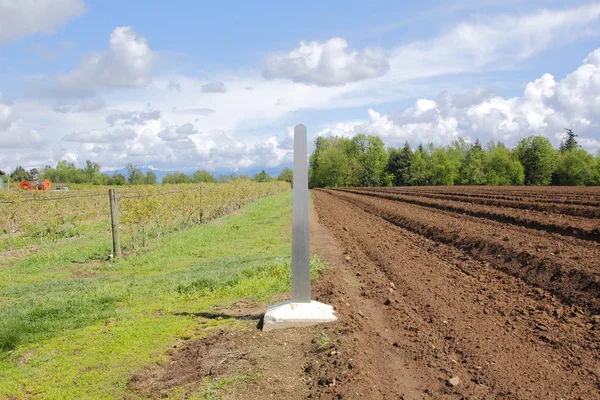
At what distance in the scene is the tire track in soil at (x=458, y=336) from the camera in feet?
13.9

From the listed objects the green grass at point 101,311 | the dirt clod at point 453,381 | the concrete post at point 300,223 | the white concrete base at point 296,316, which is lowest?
the green grass at point 101,311

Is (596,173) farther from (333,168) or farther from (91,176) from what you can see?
(91,176)

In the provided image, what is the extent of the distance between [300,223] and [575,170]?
7013cm

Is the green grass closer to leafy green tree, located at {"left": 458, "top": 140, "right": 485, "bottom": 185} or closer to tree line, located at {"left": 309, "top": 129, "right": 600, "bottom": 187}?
tree line, located at {"left": 309, "top": 129, "right": 600, "bottom": 187}

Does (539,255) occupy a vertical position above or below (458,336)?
above

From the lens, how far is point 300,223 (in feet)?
20.1

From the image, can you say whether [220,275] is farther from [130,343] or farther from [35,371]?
[35,371]

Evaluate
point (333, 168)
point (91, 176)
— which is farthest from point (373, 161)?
point (91, 176)

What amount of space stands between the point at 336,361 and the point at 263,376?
73 centimetres

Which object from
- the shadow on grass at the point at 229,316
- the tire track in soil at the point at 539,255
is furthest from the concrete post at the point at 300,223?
the tire track in soil at the point at 539,255

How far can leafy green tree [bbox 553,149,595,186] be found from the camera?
63487 millimetres

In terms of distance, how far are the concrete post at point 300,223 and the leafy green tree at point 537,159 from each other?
7493 cm

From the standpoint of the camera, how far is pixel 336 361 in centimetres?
454

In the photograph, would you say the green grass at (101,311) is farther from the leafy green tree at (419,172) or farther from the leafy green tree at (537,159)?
the leafy green tree at (419,172)
